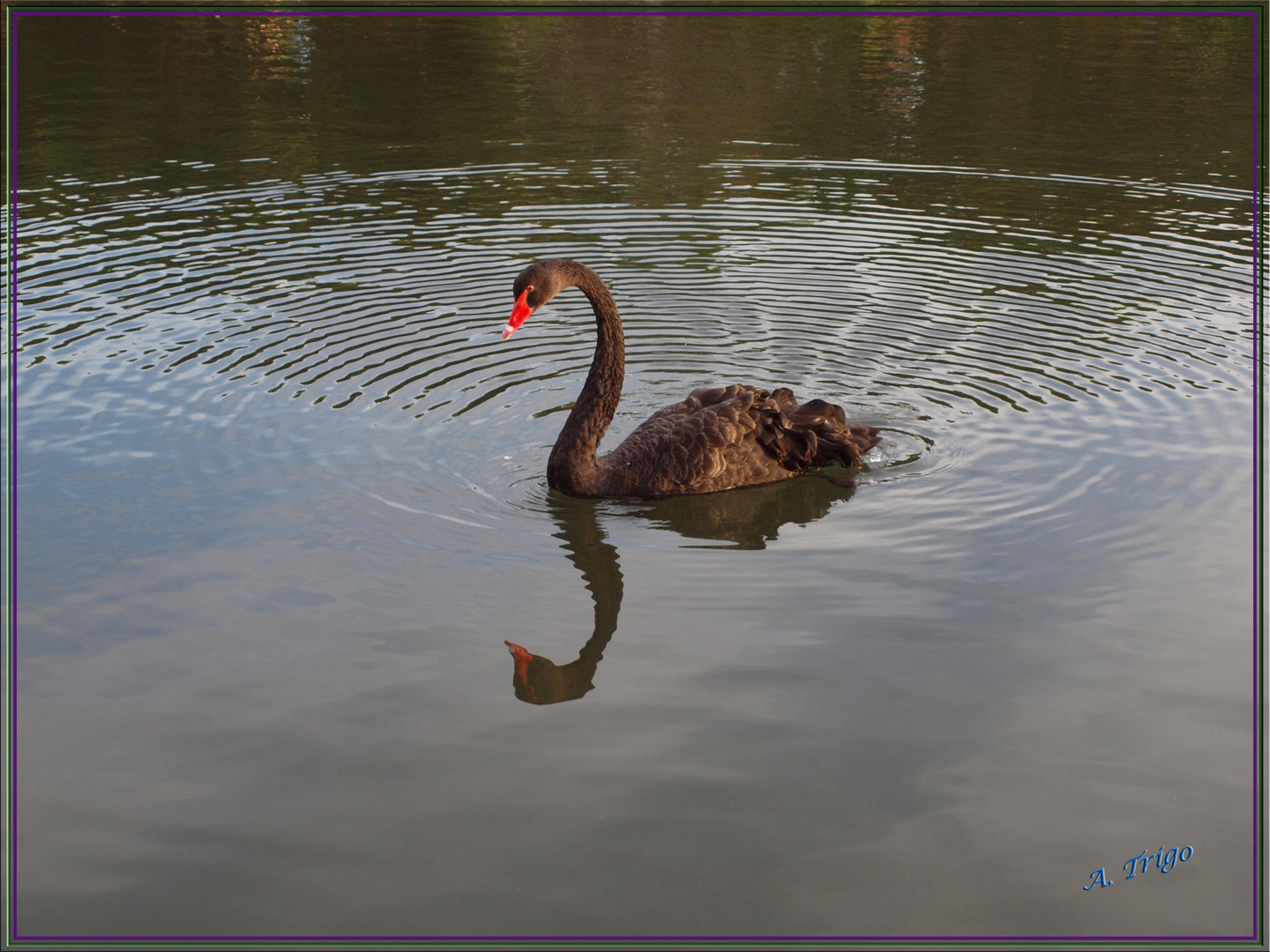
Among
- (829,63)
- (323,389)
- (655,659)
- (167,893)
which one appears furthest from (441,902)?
(829,63)

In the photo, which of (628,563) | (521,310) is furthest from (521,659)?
(521,310)

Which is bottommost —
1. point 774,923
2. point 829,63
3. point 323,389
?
point 774,923

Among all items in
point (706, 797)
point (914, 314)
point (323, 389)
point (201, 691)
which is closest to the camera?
point (706, 797)

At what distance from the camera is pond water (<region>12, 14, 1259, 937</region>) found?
4.40m

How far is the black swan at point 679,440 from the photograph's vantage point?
23.9 feet

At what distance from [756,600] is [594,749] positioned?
4.68 feet

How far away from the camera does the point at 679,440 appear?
7328 mm

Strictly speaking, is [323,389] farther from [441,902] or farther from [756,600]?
[441,902]

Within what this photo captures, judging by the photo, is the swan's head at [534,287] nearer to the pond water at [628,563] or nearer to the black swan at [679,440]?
the black swan at [679,440]

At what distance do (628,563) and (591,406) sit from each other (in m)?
1.15

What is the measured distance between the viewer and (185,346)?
9.63 metres

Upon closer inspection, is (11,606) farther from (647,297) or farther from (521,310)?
(647,297)

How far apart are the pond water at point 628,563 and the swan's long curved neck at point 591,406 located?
334 millimetres

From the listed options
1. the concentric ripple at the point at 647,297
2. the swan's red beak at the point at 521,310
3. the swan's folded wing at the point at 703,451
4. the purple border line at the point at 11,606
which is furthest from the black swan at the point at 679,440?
the purple border line at the point at 11,606
